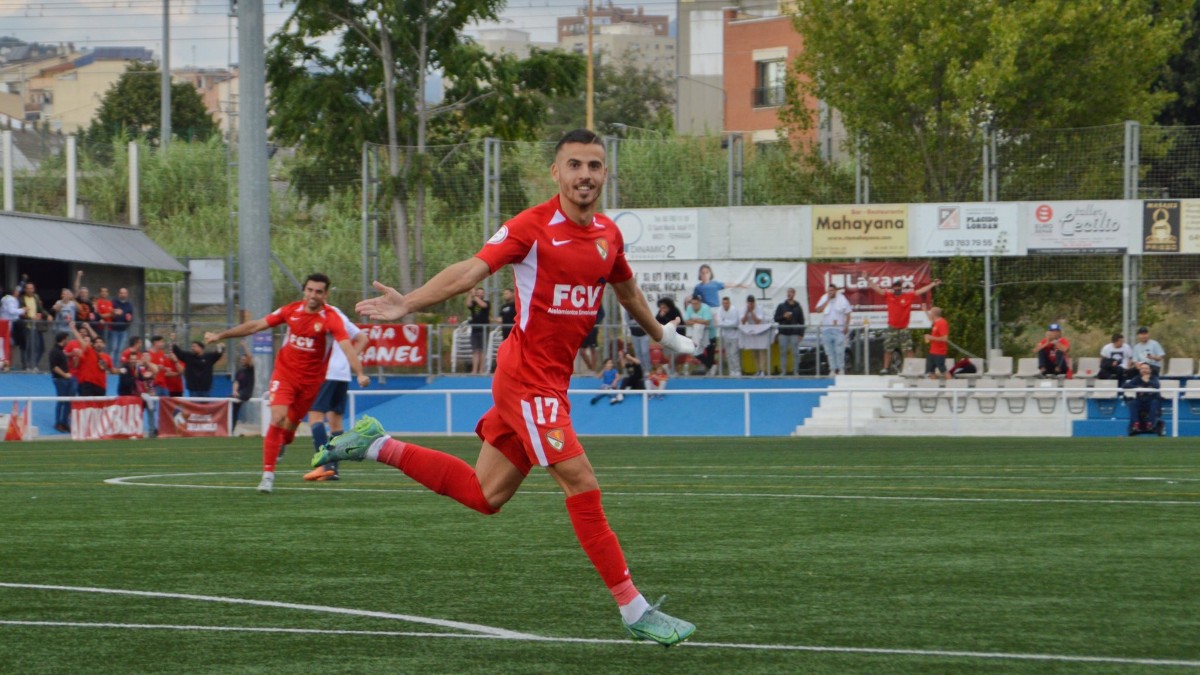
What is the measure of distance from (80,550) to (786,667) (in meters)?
5.58

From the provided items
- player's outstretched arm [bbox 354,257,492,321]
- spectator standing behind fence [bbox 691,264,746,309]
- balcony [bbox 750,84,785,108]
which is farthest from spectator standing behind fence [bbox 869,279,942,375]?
balcony [bbox 750,84,785,108]

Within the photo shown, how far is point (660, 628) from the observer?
21.5ft

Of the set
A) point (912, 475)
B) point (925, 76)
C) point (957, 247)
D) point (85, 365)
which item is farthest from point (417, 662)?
point (925, 76)

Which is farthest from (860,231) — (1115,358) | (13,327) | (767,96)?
(767,96)

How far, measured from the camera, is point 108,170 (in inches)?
2329

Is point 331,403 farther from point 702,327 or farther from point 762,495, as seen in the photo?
point 702,327

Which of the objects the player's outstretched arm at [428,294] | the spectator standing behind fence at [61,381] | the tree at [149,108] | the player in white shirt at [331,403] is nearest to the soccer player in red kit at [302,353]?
the player in white shirt at [331,403]

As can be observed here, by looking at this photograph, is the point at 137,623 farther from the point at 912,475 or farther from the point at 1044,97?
the point at 1044,97

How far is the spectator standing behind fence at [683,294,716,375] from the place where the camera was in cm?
3169

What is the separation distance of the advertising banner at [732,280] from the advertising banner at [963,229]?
2441mm

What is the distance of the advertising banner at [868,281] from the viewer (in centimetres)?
3189

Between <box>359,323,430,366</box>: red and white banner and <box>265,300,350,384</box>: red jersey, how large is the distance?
1905 centimetres

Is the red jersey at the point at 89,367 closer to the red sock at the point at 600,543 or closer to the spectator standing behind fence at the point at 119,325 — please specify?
the spectator standing behind fence at the point at 119,325

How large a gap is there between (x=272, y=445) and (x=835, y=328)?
1810cm
